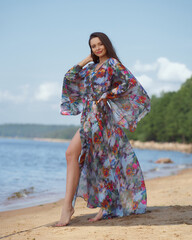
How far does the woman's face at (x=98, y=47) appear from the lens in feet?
12.6

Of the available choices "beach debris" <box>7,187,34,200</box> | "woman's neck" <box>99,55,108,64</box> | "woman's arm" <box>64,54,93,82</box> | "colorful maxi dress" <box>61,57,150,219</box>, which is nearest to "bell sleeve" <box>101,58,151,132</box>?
"colorful maxi dress" <box>61,57,150,219</box>

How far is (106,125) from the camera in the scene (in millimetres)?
3844

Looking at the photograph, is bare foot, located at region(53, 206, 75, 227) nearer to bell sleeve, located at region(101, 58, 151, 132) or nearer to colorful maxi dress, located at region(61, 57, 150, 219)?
colorful maxi dress, located at region(61, 57, 150, 219)

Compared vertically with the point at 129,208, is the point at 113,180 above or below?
above

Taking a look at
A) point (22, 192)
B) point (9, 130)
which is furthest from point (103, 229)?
point (9, 130)

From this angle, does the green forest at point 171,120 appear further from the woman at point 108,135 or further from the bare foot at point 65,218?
the bare foot at point 65,218

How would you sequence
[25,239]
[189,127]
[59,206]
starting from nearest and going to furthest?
[25,239]
[59,206]
[189,127]

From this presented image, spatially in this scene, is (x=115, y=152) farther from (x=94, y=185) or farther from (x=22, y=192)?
(x=22, y=192)

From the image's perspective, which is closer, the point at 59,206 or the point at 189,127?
the point at 59,206

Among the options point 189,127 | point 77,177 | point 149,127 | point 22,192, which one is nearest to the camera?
point 77,177

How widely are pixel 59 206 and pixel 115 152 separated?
2.58 meters

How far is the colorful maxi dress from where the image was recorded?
3787mm

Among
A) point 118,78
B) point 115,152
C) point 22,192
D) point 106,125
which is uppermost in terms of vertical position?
point 118,78

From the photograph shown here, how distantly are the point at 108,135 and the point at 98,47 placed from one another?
0.98 meters
